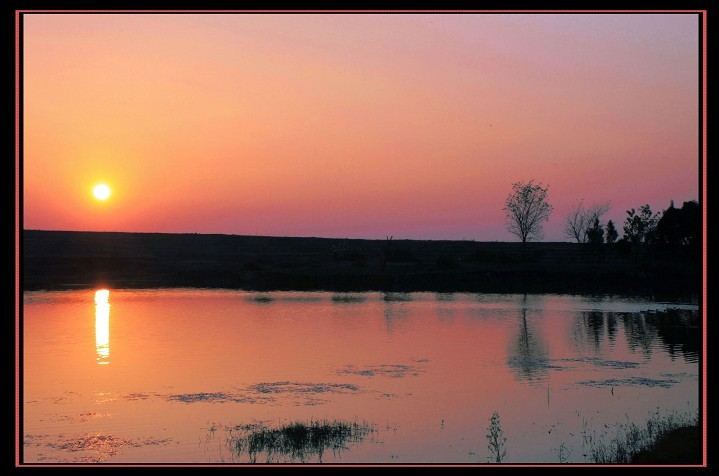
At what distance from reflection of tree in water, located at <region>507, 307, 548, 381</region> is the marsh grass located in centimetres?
693

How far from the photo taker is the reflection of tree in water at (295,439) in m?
17.1

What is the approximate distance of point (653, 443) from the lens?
17281mm

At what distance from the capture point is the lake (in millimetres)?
17781

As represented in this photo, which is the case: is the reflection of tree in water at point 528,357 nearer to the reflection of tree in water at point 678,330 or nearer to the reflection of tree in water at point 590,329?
the reflection of tree in water at point 590,329

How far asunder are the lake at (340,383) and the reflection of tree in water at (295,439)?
5 cm

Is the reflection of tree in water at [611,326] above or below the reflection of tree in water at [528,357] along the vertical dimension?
above

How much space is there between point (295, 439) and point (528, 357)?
48.2ft

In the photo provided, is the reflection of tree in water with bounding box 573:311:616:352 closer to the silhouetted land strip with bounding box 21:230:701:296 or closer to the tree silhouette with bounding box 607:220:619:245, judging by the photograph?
the silhouetted land strip with bounding box 21:230:701:296

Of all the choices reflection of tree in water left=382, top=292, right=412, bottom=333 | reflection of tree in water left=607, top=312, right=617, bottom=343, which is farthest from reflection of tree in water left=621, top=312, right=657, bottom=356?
reflection of tree in water left=382, top=292, right=412, bottom=333

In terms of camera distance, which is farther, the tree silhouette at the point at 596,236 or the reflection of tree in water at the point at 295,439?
the tree silhouette at the point at 596,236

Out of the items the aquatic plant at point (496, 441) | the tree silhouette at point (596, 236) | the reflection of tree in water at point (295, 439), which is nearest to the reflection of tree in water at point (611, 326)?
the aquatic plant at point (496, 441)

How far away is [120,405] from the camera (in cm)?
2152
